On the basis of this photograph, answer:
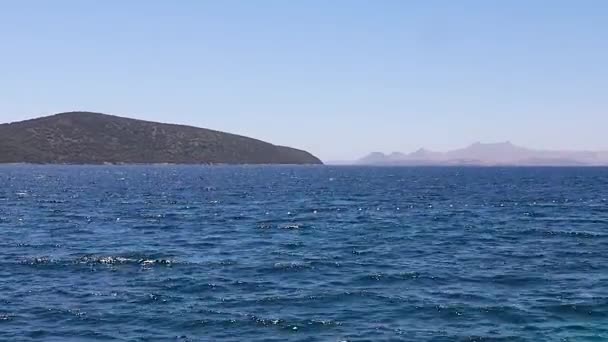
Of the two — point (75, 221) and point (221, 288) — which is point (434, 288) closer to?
point (221, 288)

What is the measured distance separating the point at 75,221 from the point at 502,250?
152ft

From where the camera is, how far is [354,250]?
50.4m

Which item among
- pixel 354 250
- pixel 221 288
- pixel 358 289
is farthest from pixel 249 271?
pixel 354 250

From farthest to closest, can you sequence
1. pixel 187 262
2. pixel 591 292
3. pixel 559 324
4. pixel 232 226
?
pixel 232 226, pixel 187 262, pixel 591 292, pixel 559 324

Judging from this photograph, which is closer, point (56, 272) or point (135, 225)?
point (56, 272)

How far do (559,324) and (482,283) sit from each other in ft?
28.4

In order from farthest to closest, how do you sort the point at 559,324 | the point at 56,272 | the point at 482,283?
1. the point at 56,272
2. the point at 482,283
3. the point at 559,324

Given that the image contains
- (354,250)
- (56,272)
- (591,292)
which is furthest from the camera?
(354,250)

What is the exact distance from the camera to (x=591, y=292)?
3509 centimetres

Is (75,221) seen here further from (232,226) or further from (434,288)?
(434,288)

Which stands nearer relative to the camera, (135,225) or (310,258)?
(310,258)

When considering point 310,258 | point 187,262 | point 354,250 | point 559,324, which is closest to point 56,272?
point 187,262

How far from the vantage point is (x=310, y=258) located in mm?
46312

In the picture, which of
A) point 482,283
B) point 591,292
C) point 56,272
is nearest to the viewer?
point 591,292
